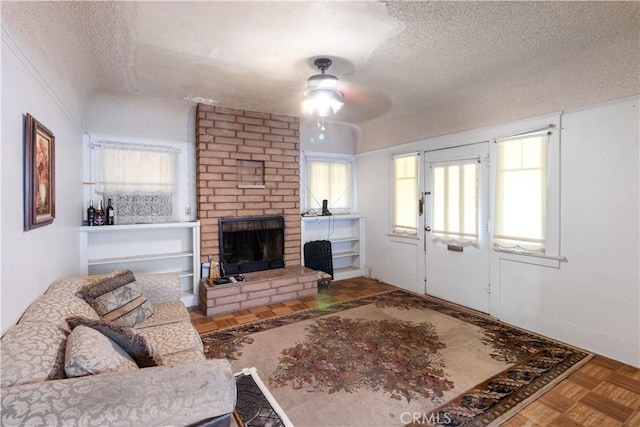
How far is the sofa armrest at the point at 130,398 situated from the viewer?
3.41 ft

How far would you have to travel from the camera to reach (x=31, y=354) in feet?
4.11

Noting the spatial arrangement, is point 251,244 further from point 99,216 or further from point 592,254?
point 592,254

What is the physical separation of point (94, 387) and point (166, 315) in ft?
4.51

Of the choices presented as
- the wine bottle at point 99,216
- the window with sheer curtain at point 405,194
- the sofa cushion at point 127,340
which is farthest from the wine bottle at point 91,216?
the window with sheer curtain at point 405,194

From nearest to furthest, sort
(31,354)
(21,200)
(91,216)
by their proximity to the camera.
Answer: (31,354)
(21,200)
(91,216)

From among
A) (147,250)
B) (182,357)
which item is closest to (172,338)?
(182,357)

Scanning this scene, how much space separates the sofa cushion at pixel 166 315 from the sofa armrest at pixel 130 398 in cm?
116

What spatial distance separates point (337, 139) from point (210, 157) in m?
2.17

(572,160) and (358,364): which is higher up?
(572,160)

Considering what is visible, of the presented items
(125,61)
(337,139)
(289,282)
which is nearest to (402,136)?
(337,139)

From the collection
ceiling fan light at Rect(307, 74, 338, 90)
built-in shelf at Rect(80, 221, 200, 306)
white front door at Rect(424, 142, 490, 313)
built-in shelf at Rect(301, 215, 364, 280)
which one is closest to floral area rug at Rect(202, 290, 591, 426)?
white front door at Rect(424, 142, 490, 313)

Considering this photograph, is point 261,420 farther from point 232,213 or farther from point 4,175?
point 232,213

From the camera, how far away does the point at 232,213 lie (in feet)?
13.6

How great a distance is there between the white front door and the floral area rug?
369mm
